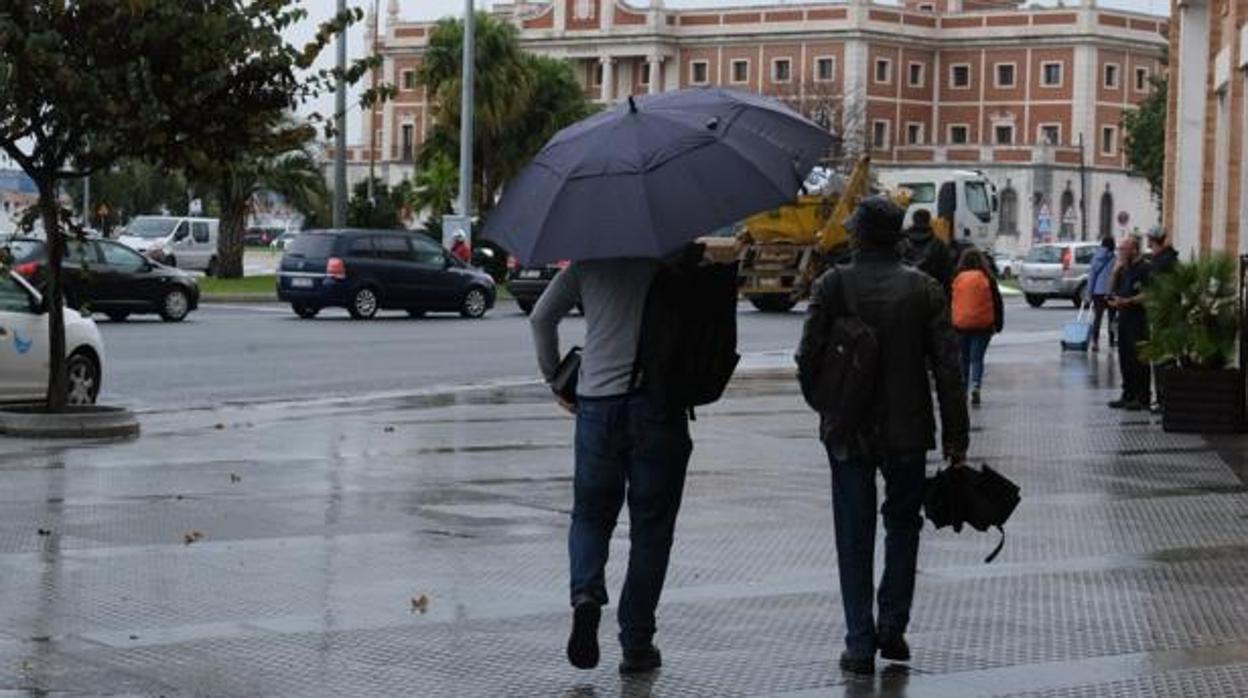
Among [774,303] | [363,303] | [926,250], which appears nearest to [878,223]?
[926,250]

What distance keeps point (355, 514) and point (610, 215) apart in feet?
17.6

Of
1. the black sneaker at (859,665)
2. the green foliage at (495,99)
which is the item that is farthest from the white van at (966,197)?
the black sneaker at (859,665)

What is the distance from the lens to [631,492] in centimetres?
873

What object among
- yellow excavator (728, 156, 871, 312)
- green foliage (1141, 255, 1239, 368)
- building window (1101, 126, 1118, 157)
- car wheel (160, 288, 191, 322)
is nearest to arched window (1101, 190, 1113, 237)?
building window (1101, 126, 1118, 157)

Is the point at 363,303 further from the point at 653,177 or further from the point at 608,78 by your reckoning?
the point at 608,78

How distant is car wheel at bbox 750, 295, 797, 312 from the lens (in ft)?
153

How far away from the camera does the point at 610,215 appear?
27.6ft

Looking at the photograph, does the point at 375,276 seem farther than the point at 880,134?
No

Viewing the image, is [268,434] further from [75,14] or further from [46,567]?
[46,567]

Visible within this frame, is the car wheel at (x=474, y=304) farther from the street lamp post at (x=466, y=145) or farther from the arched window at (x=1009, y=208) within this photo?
the arched window at (x=1009, y=208)

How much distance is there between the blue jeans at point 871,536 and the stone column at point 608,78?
128 meters

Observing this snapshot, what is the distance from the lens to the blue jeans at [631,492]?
861 centimetres

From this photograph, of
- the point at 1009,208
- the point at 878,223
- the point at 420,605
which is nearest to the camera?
the point at 878,223

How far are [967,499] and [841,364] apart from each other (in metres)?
0.72
